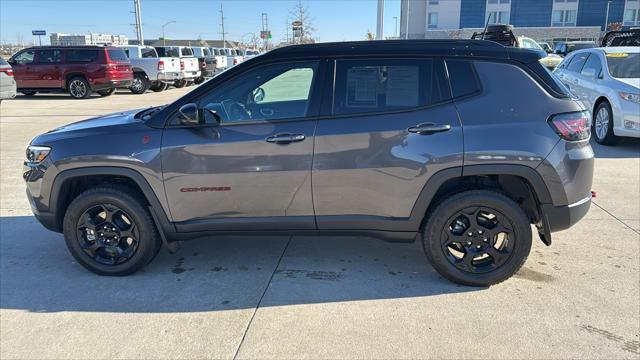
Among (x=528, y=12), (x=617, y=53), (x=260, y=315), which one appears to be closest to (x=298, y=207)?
(x=260, y=315)

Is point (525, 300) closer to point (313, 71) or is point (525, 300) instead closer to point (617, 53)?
point (313, 71)

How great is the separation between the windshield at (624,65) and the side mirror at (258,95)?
754 centimetres

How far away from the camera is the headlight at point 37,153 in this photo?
371 centimetres

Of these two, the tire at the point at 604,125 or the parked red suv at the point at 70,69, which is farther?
the parked red suv at the point at 70,69

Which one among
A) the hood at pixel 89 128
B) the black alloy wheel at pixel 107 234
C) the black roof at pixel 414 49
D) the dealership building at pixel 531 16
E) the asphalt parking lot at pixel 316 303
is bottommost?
the asphalt parking lot at pixel 316 303

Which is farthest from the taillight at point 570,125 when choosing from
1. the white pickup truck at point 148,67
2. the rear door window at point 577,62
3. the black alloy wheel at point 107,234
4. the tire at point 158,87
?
the tire at point 158,87

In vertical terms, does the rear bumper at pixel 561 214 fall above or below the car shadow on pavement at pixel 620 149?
above

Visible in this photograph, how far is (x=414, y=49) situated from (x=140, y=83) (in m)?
20.0

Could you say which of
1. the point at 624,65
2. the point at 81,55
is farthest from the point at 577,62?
the point at 81,55

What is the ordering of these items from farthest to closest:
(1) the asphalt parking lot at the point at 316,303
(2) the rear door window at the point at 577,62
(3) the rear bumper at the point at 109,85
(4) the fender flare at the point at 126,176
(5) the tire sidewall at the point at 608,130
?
(3) the rear bumper at the point at 109,85 → (2) the rear door window at the point at 577,62 → (5) the tire sidewall at the point at 608,130 → (4) the fender flare at the point at 126,176 → (1) the asphalt parking lot at the point at 316,303

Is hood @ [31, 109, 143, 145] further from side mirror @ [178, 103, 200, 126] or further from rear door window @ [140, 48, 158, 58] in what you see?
rear door window @ [140, 48, 158, 58]

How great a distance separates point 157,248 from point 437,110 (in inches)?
95.9

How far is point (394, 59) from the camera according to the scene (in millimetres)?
3514

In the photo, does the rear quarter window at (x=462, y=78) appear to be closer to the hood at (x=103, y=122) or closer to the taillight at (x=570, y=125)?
the taillight at (x=570, y=125)
